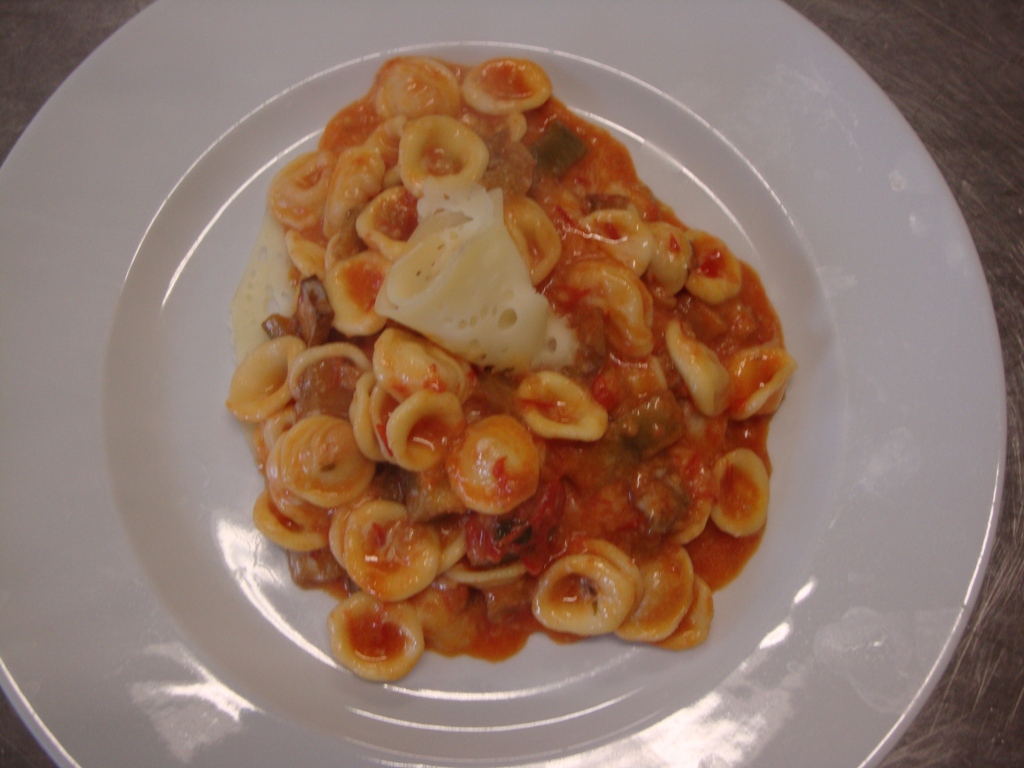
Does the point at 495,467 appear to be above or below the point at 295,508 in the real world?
above

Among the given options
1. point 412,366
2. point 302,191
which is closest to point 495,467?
point 412,366

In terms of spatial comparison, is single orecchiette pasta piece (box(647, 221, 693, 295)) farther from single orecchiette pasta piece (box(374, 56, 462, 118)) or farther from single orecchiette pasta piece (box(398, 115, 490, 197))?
single orecchiette pasta piece (box(374, 56, 462, 118))

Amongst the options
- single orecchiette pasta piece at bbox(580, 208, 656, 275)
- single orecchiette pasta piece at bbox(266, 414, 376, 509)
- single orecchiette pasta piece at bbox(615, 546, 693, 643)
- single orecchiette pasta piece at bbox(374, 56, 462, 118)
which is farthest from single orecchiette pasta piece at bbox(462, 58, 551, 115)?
single orecchiette pasta piece at bbox(615, 546, 693, 643)

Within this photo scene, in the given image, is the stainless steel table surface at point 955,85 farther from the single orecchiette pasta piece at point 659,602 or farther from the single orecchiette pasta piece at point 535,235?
the single orecchiette pasta piece at point 535,235

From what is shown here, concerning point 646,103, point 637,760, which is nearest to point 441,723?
point 637,760

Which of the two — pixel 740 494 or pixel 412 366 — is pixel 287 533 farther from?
pixel 740 494

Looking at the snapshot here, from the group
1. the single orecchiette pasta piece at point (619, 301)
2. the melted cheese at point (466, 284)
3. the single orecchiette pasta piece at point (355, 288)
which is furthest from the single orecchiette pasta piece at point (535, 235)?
the single orecchiette pasta piece at point (355, 288)
